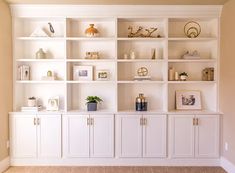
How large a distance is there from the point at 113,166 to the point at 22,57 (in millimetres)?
2437

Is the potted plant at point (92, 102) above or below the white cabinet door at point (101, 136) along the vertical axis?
above

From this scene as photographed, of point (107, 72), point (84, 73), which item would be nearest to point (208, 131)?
point (107, 72)

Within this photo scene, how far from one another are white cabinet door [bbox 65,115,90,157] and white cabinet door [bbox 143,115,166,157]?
0.95 metres


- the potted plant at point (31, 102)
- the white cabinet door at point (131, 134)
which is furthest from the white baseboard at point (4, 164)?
the white cabinet door at point (131, 134)

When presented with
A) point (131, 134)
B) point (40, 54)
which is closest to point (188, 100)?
point (131, 134)

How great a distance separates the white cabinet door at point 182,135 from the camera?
15.0 ft

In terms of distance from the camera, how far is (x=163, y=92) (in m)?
4.84

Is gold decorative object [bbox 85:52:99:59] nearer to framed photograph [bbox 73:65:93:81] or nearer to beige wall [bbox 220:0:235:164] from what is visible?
framed photograph [bbox 73:65:93:81]

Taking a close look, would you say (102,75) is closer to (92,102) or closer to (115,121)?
(92,102)

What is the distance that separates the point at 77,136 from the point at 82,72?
1.10 metres

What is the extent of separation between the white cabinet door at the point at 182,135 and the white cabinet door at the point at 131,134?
0.54 m

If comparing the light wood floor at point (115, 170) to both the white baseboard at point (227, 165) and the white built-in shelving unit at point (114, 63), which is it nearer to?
the white baseboard at point (227, 165)

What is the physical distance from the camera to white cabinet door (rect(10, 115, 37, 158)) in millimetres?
4586

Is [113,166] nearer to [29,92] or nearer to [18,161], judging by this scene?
[18,161]
